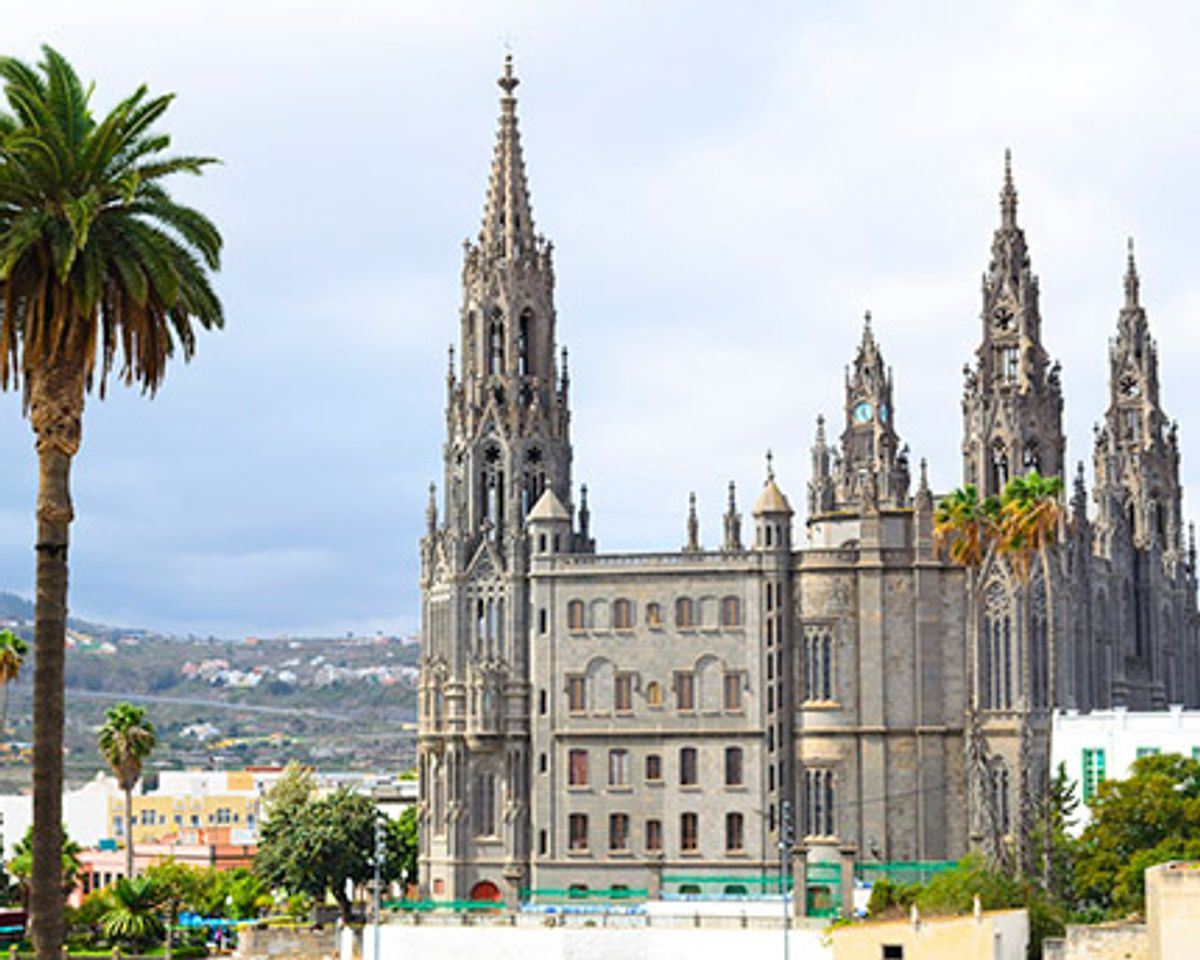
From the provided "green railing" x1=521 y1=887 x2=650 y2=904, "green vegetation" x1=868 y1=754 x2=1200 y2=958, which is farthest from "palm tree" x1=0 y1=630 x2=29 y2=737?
"green vegetation" x1=868 y1=754 x2=1200 y2=958

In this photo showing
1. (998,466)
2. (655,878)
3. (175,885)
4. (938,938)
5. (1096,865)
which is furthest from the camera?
(175,885)

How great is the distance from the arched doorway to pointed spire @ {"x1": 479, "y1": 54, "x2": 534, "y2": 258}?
29724 millimetres

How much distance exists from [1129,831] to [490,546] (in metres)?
36.3

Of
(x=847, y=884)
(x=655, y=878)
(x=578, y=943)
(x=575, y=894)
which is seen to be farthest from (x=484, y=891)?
(x=847, y=884)

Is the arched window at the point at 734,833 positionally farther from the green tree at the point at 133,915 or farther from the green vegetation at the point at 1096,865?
the green tree at the point at 133,915

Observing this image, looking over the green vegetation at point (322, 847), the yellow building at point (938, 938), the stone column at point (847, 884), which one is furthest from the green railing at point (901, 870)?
the yellow building at point (938, 938)

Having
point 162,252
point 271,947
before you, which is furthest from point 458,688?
point 162,252

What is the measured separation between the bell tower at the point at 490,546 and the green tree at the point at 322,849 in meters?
6.08

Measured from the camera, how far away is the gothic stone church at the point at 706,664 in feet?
346

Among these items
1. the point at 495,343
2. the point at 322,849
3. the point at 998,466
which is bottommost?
the point at 322,849

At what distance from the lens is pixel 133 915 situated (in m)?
102

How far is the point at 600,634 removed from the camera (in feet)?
354

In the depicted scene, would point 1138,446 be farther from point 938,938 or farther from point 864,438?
point 938,938

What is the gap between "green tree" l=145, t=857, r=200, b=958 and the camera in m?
116
